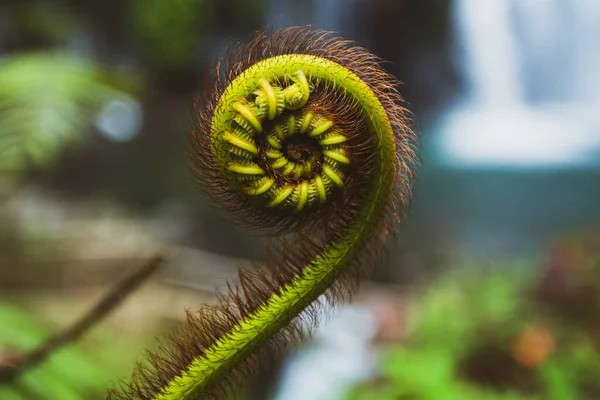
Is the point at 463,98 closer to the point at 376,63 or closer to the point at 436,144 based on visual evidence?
the point at 436,144

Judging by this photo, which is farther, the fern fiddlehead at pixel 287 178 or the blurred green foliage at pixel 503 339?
the blurred green foliage at pixel 503 339

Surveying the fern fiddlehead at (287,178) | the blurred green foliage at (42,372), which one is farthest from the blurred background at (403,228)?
the fern fiddlehead at (287,178)

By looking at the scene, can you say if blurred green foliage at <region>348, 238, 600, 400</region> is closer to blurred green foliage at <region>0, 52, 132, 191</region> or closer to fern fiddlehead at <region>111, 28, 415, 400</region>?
fern fiddlehead at <region>111, 28, 415, 400</region>

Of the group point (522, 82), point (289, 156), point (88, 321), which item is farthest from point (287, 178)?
point (522, 82)

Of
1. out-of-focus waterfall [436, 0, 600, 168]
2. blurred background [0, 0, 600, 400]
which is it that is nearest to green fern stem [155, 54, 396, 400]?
blurred background [0, 0, 600, 400]

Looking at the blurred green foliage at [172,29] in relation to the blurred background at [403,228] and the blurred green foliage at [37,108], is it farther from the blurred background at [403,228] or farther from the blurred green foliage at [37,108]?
the blurred green foliage at [37,108]
